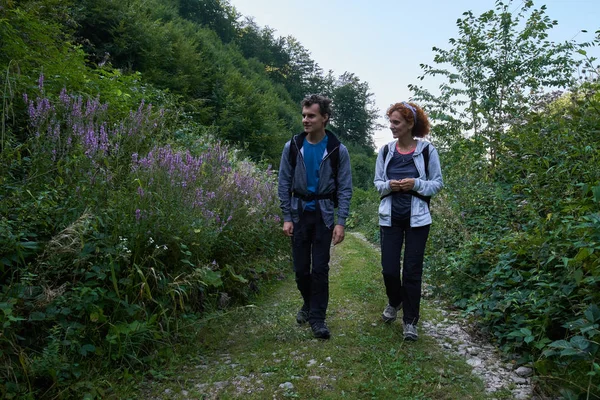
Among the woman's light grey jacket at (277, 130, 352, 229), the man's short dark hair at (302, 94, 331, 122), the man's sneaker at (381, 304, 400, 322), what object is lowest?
the man's sneaker at (381, 304, 400, 322)

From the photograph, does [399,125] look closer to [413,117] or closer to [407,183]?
[413,117]

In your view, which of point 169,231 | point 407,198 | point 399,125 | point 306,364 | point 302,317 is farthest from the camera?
point 302,317

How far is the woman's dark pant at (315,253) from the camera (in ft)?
13.4

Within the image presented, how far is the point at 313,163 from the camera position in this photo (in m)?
4.14

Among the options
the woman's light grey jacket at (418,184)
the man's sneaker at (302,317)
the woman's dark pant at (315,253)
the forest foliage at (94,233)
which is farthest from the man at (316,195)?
the forest foliage at (94,233)

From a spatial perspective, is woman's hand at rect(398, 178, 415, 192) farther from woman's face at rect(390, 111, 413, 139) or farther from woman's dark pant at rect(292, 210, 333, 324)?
woman's dark pant at rect(292, 210, 333, 324)

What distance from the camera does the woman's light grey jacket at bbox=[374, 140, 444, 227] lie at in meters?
3.97

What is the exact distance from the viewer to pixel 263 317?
15.0 feet

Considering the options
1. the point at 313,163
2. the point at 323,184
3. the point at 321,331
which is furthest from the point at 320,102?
the point at 321,331

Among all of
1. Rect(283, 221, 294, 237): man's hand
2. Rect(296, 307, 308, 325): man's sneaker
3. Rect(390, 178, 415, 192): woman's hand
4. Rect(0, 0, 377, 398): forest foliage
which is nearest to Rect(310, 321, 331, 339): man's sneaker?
Rect(296, 307, 308, 325): man's sneaker

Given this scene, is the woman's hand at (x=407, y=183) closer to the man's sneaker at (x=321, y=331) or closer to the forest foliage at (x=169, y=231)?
the forest foliage at (x=169, y=231)

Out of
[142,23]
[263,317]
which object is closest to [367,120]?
[142,23]

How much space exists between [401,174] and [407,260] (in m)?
0.88

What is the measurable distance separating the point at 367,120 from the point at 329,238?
198 feet
